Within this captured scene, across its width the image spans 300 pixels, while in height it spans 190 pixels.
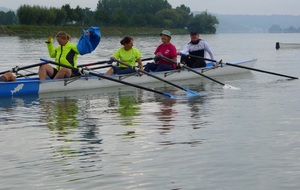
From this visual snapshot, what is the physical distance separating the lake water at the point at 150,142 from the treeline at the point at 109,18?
98073mm

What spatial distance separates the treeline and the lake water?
98.1m

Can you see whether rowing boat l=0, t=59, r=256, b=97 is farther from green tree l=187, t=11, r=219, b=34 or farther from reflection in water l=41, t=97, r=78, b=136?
green tree l=187, t=11, r=219, b=34

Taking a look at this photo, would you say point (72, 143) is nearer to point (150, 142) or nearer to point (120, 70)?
point (150, 142)

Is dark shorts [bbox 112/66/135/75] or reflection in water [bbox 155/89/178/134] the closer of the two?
reflection in water [bbox 155/89/178/134]

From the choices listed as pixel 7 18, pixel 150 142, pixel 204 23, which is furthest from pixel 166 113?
pixel 204 23

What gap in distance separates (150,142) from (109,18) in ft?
433

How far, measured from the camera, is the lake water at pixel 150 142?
8.35 metres

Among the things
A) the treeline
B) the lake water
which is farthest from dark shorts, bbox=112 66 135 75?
the treeline

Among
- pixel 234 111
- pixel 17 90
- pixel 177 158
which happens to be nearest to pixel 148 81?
pixel 17 90

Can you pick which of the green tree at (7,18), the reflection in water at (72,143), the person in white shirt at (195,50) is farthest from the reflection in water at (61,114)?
the green tree at (7,18)

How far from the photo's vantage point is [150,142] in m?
10.7

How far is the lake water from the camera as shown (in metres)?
8.35

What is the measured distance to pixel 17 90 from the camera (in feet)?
57.0

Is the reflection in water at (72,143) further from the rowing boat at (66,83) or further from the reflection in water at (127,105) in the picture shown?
the rowing boat at (66,83)
